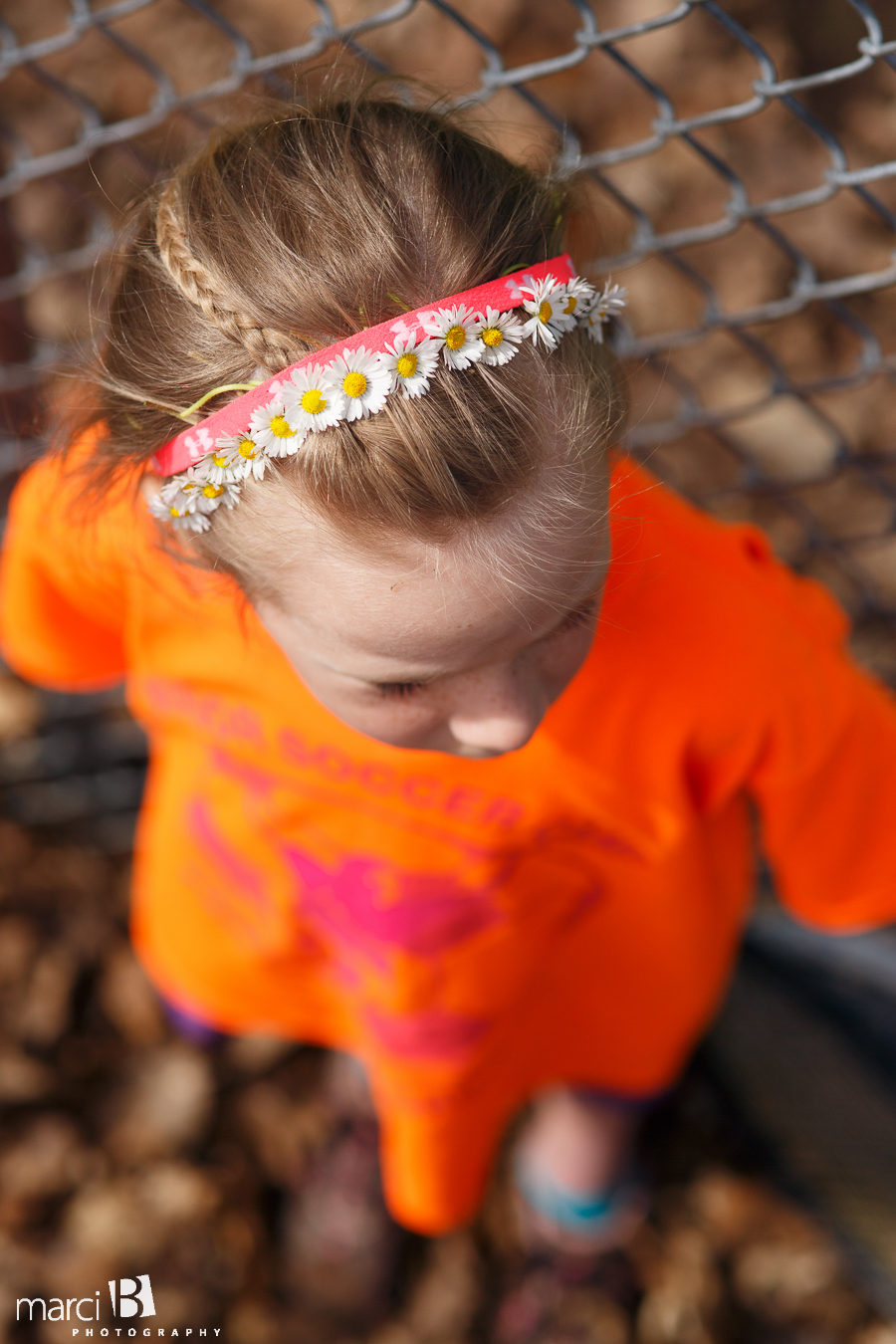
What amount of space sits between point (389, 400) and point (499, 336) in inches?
2.6

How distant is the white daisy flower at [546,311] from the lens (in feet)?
1.74

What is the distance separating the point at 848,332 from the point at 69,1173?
5.57 feet

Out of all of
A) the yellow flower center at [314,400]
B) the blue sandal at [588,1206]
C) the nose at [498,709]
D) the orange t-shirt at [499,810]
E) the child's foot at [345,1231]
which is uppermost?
the yellow flower center at [314,400]

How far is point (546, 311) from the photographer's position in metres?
0.53

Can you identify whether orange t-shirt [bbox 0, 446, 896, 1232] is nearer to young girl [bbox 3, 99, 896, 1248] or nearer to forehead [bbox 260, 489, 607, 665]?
young girl [bbox 3, 99, 896, 1248]

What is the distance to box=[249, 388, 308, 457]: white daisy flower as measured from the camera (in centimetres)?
52

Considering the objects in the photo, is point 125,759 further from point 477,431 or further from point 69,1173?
point 477,431

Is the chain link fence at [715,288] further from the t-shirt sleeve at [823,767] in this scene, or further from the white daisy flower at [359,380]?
the white daisy flower at [359,380]

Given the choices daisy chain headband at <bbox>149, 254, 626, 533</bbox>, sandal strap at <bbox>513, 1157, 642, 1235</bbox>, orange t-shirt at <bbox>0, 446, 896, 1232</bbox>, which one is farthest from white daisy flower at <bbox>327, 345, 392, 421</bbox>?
sandal strap at <bbox>513, 1157, 642, 1235</bbox>

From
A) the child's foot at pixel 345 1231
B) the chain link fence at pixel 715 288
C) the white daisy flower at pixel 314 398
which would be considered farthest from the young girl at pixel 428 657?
the chain link fence at pixel 715 288

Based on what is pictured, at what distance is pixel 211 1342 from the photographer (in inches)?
49.9

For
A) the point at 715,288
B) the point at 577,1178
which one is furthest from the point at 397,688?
the point at 715,288

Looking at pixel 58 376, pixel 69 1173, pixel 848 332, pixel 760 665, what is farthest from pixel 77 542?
pixel 848 332

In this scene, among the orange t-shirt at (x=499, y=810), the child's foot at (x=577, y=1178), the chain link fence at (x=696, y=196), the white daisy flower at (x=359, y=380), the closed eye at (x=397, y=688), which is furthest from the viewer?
the chain link fence at (x=696, y=196)
